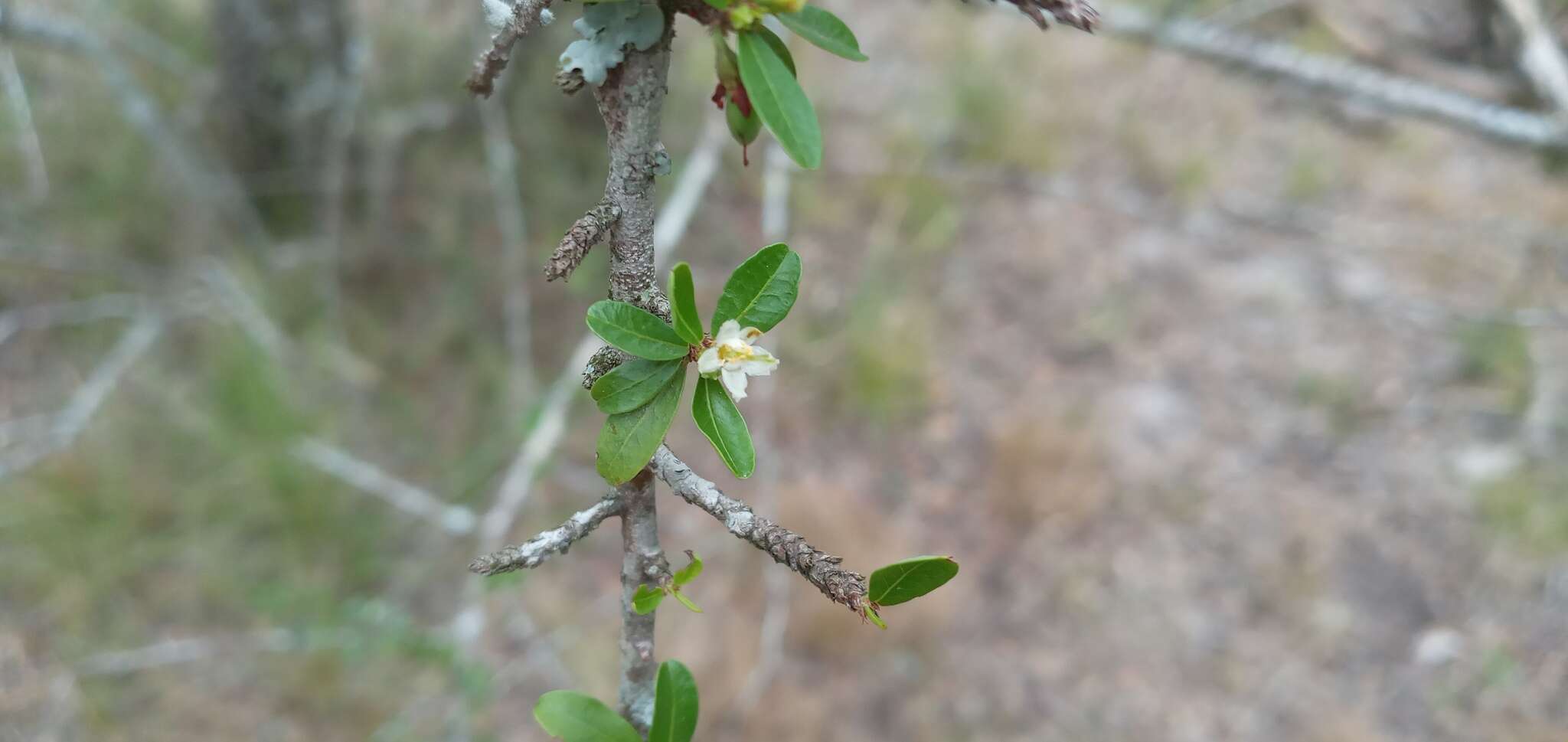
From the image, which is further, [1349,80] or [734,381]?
[1349,80]

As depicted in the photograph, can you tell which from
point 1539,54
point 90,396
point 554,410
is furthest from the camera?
point 90,396

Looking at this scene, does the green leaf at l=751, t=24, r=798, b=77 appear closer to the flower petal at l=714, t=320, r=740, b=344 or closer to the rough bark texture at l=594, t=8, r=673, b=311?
the rough bark texture at l=594, t=8, r=673, b=311

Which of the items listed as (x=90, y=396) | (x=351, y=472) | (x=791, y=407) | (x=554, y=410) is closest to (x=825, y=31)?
(x=554, y=410)

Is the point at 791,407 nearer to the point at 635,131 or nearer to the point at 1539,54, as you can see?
the point at 1539,54

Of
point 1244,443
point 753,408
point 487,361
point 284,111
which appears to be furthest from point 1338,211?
point 284,111

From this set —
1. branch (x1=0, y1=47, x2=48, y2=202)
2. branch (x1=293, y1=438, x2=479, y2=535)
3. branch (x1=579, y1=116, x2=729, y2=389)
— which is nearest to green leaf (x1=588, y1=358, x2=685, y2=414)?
branch (x1=579, y1=116, x2=729, y2=389)

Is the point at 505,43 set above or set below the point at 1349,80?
below

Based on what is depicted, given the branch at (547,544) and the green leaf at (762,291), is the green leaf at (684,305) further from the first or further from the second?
the branch at (547,544)
